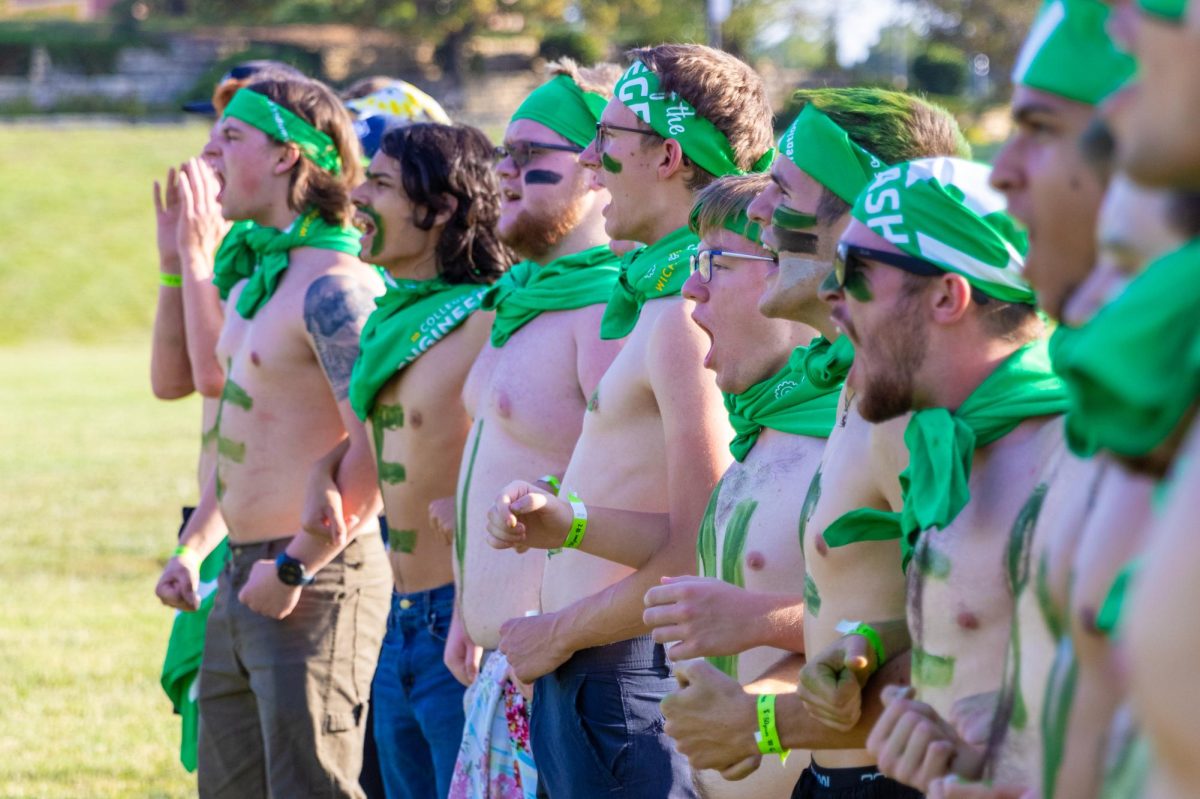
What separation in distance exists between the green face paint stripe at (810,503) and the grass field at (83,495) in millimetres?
4523

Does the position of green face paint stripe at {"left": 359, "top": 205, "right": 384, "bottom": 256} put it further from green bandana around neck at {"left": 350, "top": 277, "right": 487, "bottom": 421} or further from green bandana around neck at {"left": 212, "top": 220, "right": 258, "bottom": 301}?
green bandana around neck at {"left": 212, "top": 220, "right": 258, "bottom": 301}

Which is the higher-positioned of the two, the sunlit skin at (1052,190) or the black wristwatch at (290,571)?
the sunlit skin at (1052,190)

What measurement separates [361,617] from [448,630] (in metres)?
0.62

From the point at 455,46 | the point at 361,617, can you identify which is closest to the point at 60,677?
the point at 361,617

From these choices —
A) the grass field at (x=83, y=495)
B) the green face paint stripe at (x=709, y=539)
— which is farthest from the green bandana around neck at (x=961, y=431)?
the grass field at (x=83, y=495)

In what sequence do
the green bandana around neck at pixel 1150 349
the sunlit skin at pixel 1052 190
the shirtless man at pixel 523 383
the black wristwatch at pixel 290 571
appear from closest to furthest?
the green bandana around neck at pixel 1150 349 → the sunlit skin at pixel 1052 190 → the shirtless man at pixel 523 383 → the black wristwatch at pixel 290 571

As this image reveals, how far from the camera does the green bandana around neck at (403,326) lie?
4.86m

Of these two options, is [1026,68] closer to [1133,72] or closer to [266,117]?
[1133,72]

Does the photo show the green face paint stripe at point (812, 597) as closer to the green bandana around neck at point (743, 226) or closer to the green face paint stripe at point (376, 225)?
the green bandana around neck at point (743, 226)

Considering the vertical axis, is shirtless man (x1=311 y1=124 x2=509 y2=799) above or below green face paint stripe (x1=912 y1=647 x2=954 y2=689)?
below

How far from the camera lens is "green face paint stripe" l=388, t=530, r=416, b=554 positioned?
492 centimetres

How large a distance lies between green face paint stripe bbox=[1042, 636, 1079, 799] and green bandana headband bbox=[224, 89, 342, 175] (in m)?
4.36

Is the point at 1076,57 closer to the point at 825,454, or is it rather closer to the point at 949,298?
the point at 949,298

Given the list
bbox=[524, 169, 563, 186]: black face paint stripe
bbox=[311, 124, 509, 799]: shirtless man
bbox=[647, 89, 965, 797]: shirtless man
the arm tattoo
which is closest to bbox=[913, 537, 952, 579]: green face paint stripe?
bbox=[647, 89, 965, 797]: shirtless man
